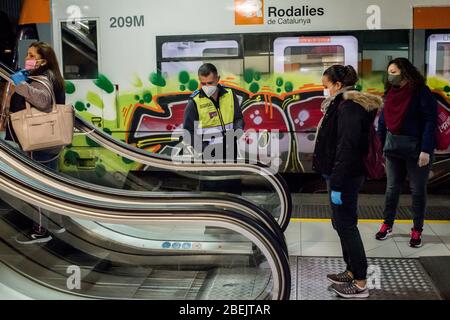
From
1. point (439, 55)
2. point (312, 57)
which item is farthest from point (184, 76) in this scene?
point (439, 55)

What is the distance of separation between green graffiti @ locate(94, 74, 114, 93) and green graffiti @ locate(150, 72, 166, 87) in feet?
1.68

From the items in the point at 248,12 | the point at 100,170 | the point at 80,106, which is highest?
the point at 248,12

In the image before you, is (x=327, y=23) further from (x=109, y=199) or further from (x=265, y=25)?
(x=109, y=199)

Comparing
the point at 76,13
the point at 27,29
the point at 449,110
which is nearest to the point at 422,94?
the point at 449,110

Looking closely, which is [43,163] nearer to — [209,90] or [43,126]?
[43,126]

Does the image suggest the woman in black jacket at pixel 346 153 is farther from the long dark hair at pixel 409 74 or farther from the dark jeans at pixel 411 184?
the dark jeans at pixel 411 184

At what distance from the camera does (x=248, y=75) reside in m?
6.50

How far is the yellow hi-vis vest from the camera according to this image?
5047 mm

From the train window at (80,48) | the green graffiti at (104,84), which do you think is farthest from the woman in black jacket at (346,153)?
the train window at (80,48)

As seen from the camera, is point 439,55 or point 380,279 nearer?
point 380,279

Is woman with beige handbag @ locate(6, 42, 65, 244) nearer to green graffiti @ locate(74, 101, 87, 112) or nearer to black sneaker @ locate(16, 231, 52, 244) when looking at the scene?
black sneaker @ locate(16, 231, 52, 244)

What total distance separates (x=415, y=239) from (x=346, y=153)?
1817 millimetres

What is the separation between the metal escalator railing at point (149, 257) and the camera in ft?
10.2

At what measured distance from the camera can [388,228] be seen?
5.26 m
